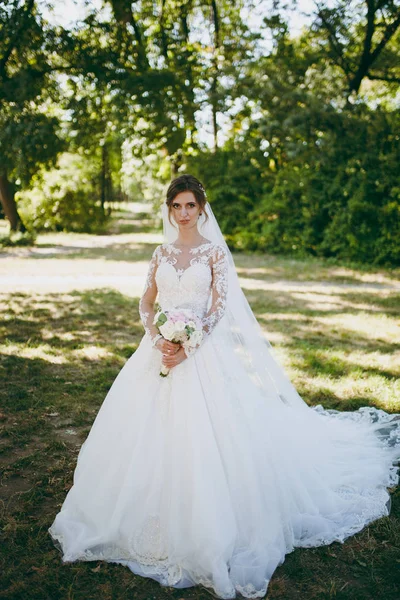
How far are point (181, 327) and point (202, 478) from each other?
0.97 m

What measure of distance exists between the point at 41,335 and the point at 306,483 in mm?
5748

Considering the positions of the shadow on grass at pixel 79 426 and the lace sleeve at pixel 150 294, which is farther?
the lace sleeve at pixel 150 294

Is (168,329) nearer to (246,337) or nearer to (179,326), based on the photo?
(179,326)

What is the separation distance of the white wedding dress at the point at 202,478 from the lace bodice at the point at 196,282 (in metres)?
0.01

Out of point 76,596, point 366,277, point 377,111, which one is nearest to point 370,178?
point 377,111

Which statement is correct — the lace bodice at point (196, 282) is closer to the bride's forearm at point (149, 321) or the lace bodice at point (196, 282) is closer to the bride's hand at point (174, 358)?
the bride's forearm at point (149, 321)

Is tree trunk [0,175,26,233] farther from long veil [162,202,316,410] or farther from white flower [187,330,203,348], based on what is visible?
white flower [187,330,203,348]

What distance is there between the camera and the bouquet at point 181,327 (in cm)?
324

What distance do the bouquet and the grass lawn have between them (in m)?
1.47

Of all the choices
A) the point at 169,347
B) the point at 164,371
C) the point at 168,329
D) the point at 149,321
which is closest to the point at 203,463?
the point at 164,371

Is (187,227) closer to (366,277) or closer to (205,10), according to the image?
(366,277)

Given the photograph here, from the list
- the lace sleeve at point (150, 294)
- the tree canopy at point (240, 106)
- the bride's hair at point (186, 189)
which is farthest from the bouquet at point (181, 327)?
the tree canopy at point (240, 106)

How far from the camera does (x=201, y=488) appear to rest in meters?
3.04

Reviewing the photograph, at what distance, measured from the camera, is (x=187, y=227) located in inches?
148
